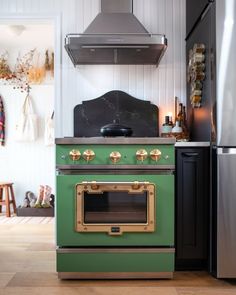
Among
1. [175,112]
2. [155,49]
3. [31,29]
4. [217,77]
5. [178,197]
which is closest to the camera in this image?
[217,77]

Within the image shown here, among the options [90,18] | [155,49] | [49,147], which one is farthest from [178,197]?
[49,147]

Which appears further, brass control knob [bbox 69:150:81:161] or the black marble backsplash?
the black marble backsplash

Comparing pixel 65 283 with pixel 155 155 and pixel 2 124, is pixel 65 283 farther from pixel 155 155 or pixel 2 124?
pixel 2 124

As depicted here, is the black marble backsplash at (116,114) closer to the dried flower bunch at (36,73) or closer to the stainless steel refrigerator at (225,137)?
the stainless steel refrigerator at (225,137)

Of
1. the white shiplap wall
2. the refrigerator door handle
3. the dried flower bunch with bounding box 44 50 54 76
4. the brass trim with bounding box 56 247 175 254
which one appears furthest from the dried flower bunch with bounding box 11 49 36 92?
the refrigerator door handle

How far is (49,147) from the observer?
17.0ft

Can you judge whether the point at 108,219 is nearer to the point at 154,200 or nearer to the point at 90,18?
the point at 154,200

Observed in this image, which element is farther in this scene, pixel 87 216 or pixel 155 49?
pixel 155 49

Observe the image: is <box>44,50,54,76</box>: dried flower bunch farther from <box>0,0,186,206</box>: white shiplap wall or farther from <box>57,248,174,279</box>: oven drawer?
<box>57,248,174,279</box>: oven drawer

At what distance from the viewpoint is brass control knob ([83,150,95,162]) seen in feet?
7.02

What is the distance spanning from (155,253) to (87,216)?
46cm

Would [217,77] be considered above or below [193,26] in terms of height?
below

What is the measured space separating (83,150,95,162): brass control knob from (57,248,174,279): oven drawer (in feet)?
Result: 1.77

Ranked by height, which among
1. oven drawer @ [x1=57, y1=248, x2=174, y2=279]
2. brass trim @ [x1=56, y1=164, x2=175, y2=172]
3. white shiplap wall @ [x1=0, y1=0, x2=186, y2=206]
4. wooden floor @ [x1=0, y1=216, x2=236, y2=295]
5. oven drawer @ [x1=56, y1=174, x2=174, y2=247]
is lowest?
wooden floor @ [x1=0, y1=216, x2=236, y2=295]
